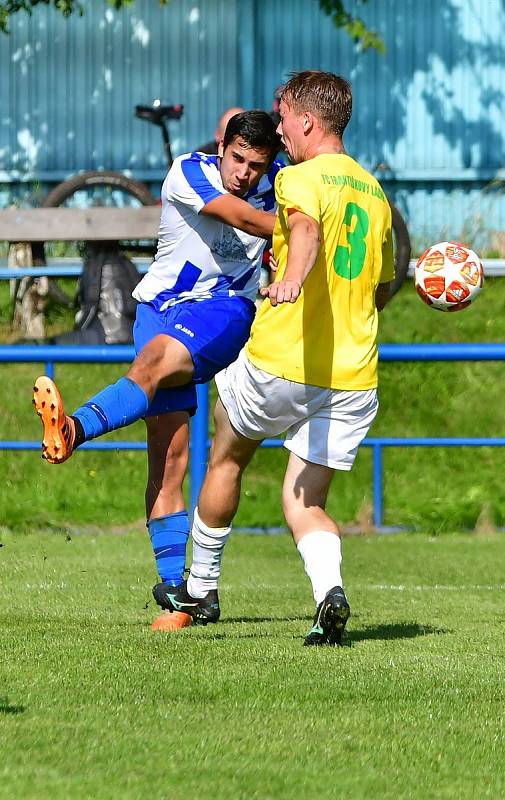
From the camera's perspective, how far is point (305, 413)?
4887 mm

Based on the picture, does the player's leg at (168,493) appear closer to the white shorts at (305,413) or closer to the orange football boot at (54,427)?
the white shorts at (305,413)

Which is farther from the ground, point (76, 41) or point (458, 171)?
point (76, 41)

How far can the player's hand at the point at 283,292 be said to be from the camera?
426 cm

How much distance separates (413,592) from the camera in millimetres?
6734

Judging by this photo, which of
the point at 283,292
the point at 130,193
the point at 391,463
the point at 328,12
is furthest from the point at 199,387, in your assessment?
the point at 328,12

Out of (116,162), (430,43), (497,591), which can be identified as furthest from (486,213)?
(497,591)

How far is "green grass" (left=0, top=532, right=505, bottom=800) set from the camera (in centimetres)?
310

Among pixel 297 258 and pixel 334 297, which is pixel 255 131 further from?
pixel 297 258

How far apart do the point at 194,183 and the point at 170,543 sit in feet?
4.43

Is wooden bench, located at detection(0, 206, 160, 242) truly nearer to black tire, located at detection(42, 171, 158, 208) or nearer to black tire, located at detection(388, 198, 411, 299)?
black tire, located at detection(388, 198, 411, 299)

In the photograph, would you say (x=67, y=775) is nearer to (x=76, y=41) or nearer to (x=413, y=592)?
(x=413, y=592)

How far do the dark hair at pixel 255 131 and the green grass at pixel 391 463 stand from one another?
4.22 m

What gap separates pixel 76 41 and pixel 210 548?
11.8m

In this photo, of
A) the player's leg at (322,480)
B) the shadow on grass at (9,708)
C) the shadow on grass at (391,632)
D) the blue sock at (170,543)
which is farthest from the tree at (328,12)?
the shadow on grass at (9,708)
